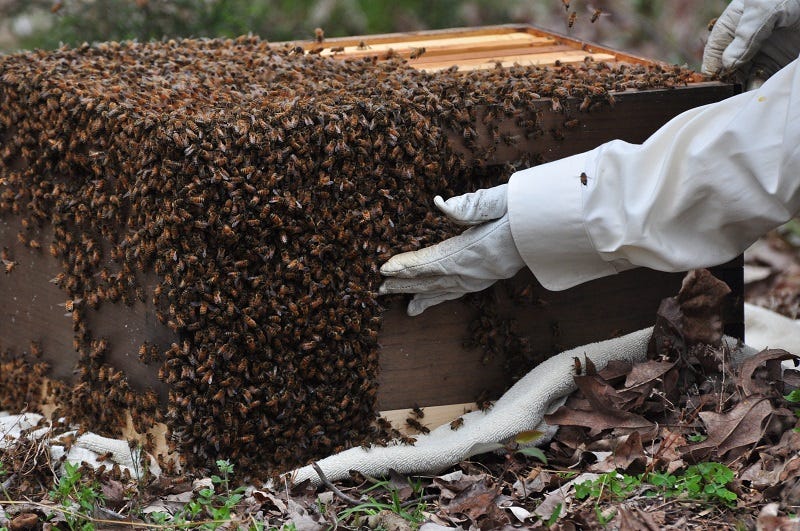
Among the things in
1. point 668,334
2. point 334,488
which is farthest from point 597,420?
point 334,488

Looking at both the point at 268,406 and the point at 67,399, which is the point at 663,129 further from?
the point at 67,399

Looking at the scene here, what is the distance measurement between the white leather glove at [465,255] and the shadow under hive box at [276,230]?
0.33ft

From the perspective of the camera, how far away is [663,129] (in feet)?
12.0

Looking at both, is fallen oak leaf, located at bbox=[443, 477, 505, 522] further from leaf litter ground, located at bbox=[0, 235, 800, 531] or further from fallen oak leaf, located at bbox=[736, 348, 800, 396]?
fallen oak leaf, located at bbox=[736, 348, 800, 396]

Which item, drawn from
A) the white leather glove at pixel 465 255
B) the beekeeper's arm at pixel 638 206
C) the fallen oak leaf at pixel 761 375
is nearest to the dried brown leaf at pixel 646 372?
the fallen oak leaf at pixel 761 375

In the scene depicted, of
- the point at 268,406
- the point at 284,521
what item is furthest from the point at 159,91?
the point at 284,521

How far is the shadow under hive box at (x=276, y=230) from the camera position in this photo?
3598 millimetres

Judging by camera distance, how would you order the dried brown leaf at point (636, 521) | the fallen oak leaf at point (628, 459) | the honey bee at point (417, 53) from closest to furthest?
the dried brown leaf at point (636, 521) → the fallen oak leaf at point (628, 459) → the honey bee at point (417, 53)

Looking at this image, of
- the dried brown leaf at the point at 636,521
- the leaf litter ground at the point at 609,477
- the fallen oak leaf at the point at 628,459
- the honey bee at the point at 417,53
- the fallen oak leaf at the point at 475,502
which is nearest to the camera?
the dried brown leaf at the point at 636,521

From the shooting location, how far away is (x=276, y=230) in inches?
144

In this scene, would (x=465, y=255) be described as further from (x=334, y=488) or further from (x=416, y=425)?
(x=334, y=488)

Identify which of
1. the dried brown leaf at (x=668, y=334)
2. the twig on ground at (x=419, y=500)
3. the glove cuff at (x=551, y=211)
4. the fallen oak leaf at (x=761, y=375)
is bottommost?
the twig on ground at (x=419, y=500)

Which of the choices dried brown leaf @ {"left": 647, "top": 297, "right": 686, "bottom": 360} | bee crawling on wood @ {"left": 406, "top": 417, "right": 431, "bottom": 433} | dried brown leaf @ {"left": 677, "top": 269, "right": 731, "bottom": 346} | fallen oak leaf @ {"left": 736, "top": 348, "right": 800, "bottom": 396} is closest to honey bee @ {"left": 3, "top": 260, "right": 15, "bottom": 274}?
bee crawling on wood @ {"left": 406, "top": 417, "right": 431, "bottom": 433}

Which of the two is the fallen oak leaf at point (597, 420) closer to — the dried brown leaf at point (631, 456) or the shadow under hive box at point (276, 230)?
the dried brown leaf at point (631, 456)
